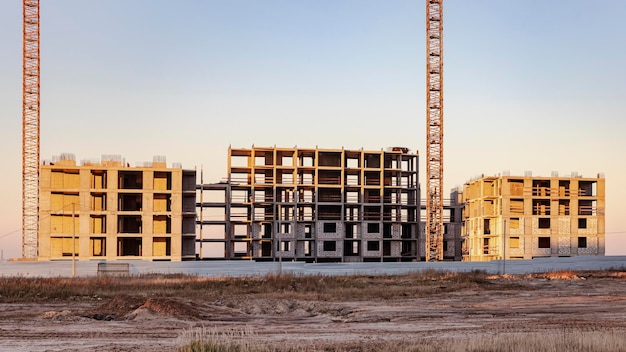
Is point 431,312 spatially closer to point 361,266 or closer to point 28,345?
point 28,345

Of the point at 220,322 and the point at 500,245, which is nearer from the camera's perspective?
the point at 220,322

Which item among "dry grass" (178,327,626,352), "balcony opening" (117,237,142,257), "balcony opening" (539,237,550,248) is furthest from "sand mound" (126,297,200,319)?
"balcony opening" (539,237,550,248)

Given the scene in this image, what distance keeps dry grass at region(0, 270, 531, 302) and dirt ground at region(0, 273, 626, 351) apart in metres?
1.93

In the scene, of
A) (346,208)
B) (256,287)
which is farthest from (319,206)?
(256,287)

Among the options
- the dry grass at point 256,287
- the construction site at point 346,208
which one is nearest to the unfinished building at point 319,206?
the construction site at point 346,208

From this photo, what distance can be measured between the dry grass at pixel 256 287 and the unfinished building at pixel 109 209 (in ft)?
94.9

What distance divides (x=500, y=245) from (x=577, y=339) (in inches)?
2730

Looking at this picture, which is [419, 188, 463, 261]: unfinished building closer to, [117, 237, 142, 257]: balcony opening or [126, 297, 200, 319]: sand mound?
[117, 237, 142, 257]: balcony opening

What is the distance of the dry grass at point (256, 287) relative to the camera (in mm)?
33906

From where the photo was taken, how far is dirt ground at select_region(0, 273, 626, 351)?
20375mm

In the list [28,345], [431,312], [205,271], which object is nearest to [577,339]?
[431,312]

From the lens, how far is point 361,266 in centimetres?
5409

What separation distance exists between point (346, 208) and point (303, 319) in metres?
59.1

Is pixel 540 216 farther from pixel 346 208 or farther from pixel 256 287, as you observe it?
pixel 256 287
